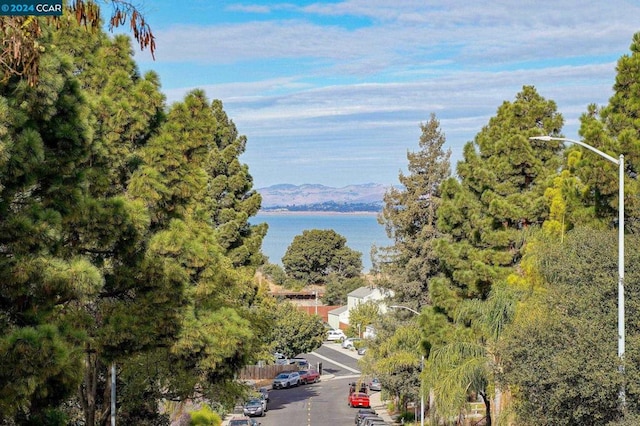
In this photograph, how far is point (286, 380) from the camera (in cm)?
6109

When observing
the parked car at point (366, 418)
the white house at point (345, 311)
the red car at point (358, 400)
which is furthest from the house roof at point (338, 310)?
the parked car at point (366, 418)

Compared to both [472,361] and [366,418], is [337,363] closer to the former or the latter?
[366,418]

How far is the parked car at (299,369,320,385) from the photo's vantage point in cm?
6375

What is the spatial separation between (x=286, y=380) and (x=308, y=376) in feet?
11.2

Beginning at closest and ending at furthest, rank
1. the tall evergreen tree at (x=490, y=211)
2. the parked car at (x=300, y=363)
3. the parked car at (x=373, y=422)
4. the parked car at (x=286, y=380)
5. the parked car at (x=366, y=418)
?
the tall evergreen tree at (x=490, y=211)
the parked car at (x=373, y=422)
the parked car at (x=366, y=418)
the parked car at (x=286, y=380)
the parked car at (x=300, y=363)

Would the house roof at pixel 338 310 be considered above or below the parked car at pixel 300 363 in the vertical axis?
above

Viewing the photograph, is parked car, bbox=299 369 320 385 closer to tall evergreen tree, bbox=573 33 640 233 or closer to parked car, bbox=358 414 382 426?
parked car, bbox=358 414 382 426

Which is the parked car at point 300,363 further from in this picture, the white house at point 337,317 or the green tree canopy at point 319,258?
the green tree canopy at point 319,258

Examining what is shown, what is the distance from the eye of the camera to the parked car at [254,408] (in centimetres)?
4634

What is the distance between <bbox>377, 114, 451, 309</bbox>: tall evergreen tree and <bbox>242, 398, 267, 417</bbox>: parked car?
31.2ft

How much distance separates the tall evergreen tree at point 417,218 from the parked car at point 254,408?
31.2 feet

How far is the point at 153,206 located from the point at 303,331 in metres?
48.4

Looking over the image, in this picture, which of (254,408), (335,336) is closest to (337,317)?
(335,336)

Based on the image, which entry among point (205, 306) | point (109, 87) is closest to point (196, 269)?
point (205, 306)
